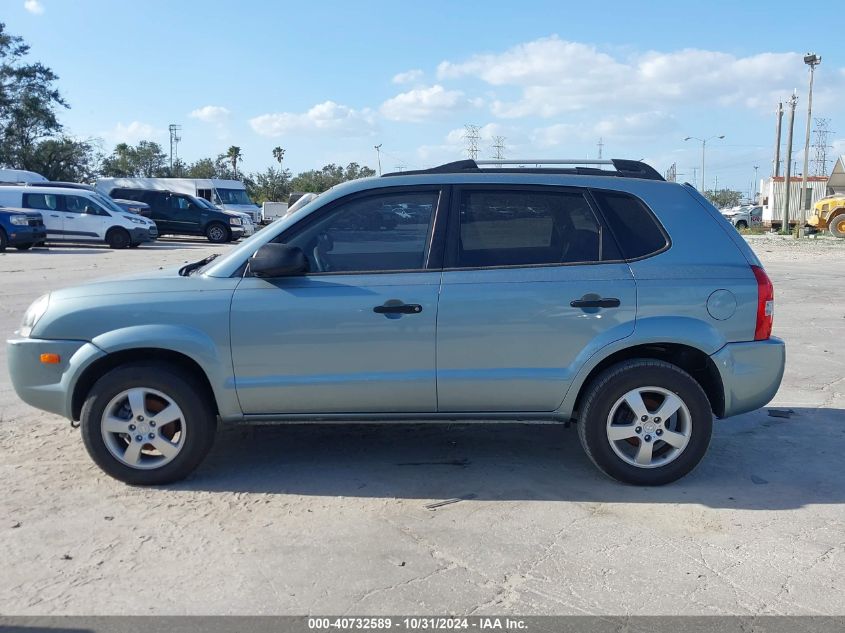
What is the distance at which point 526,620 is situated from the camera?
127 inches

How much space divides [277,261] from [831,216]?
35.8 metres

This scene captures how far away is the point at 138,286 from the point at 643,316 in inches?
117

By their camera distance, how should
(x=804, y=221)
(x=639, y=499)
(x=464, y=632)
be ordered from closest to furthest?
1. (x=464, y=632)
2. (x=639, y=499)
3. (x=804, y=221)

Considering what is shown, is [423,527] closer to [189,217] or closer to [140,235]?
[140,235]

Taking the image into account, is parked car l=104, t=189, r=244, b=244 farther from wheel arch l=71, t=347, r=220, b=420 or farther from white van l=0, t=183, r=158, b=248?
wheel arch l=71, t=347, r=220, b=420

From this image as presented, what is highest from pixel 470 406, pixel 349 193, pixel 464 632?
pixel 349 193

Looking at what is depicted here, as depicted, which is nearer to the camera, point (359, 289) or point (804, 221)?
point (359, 289)

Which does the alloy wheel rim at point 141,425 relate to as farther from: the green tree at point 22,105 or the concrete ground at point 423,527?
the green tree at point 22,105

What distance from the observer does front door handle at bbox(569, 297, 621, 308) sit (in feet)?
14.8

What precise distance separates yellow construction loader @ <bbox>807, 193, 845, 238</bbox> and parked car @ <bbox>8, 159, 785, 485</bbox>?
3384 cm

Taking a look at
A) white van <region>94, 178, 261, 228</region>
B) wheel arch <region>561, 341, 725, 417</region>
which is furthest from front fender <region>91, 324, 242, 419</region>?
white van <region>94, 178, 261, 228</region>

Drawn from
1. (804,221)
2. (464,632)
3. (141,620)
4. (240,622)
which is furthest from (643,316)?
(804,221)

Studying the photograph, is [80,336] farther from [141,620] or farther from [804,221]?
[804,221]

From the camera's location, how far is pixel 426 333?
4492mm
